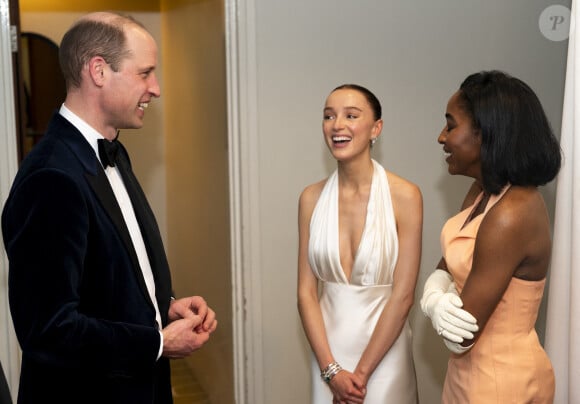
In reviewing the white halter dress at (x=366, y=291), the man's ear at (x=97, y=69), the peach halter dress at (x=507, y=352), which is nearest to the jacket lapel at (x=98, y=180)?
the man's ear at (x=97, y=69)

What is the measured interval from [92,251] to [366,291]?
1051mm

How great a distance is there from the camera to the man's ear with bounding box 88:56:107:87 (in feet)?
6.13

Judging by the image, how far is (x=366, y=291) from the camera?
2461 mm

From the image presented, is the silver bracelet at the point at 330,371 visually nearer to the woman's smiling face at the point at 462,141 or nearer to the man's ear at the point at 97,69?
the woman's smiling face at the point at 462,141

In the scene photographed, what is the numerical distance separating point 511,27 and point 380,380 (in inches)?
77.1

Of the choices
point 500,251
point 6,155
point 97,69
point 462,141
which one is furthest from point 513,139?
point 6,155

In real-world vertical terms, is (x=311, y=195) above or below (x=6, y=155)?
below

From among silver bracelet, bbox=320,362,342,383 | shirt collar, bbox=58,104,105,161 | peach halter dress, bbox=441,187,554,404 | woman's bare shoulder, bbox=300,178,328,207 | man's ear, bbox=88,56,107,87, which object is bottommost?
silver bracelet, bbox=320,362,342,383

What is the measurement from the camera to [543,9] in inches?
136

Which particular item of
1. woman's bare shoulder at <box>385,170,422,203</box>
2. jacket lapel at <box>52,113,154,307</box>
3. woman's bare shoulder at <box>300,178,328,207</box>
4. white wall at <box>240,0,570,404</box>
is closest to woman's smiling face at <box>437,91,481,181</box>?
woman's bare shoulder at <box>385,170,422,203</box>

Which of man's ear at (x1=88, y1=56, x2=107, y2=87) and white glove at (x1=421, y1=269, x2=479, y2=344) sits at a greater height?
man's ear at (x1=88, y1=56, x2=107, y2=87)

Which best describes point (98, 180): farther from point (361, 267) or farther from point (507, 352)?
point (507, 352)

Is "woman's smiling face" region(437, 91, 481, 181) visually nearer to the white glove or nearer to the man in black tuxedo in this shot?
the white glove

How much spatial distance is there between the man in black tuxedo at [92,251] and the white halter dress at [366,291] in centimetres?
57
